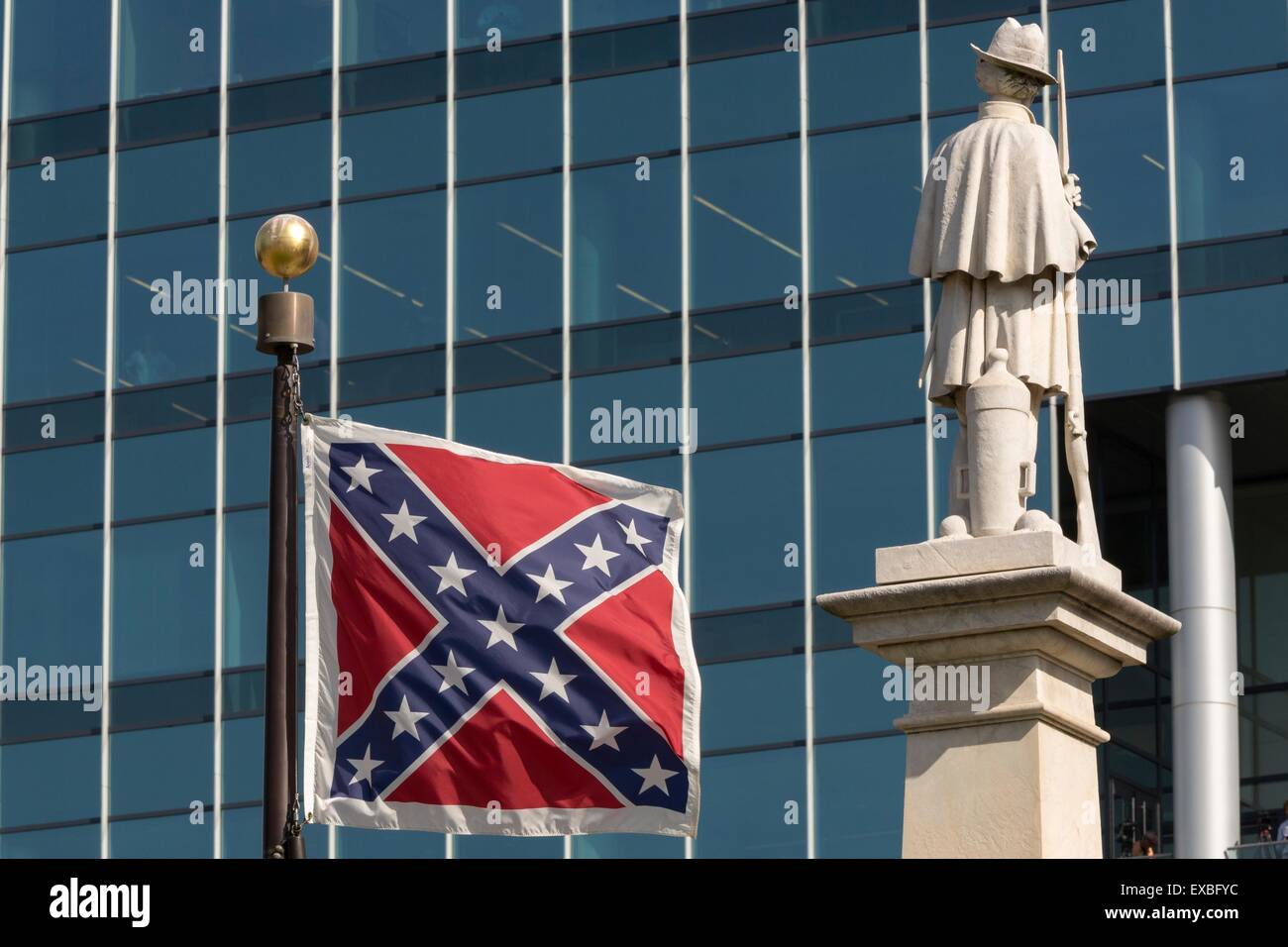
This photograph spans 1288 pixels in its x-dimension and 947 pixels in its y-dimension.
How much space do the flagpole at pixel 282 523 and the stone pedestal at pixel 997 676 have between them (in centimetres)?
291

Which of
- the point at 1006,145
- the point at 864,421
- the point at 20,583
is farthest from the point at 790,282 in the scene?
the point at 1006,145

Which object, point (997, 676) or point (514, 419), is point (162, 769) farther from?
point (997, 676)

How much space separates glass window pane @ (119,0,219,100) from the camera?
45594mm

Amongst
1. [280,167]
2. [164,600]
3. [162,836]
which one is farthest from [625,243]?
[162,836]

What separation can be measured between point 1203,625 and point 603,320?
9.48 meters

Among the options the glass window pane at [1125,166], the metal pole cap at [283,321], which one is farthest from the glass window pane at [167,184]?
the metal pole cap at [283,321]

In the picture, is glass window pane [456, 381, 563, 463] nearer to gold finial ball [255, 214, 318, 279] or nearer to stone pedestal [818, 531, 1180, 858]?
stone pedestal [818, 531, 1180, 858]

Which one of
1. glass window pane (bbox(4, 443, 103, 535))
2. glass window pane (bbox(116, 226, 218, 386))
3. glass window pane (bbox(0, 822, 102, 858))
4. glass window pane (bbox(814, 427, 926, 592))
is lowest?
glass window pane (bbox(0, 822, 102, 858))

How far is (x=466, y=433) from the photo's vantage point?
42781mm

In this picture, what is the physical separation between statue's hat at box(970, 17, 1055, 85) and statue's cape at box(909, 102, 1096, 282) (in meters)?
0.35

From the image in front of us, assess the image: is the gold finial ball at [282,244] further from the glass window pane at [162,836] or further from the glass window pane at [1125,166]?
the glass window pane at [162,836]

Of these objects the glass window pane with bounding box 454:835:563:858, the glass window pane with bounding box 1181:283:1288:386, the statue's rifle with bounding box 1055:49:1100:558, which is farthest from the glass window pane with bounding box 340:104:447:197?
the statue's rifle with bounding box 1055:49:1100:558

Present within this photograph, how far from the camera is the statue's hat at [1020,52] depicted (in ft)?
55.4

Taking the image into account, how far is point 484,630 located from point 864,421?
25708 millimetres
